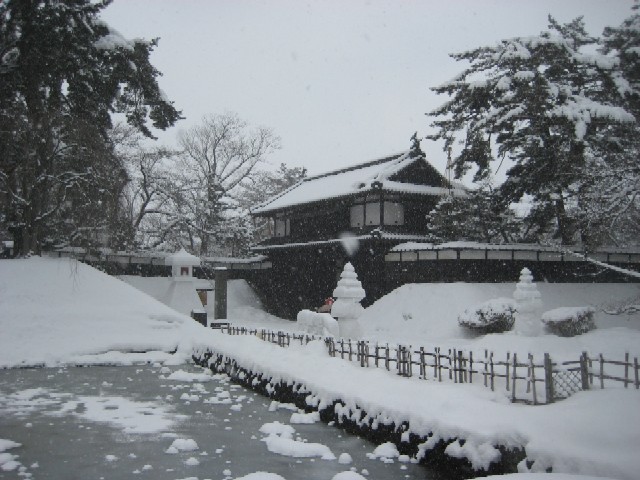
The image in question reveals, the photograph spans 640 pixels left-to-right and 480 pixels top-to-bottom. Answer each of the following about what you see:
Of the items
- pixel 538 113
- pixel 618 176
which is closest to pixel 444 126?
pixel 538 113

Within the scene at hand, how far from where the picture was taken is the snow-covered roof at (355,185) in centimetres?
2830

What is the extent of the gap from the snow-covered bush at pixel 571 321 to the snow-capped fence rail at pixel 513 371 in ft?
13.5

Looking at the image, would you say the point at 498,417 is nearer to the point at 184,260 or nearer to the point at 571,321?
the point at 571,321

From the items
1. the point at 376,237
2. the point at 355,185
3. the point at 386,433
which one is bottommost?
the point at 386,433

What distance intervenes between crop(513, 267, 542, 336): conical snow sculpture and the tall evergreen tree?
47.0ft

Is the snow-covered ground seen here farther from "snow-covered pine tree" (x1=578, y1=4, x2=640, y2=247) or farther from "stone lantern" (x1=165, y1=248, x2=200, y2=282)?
"stone lantern" (x1=165, y1=248, x2=200, y2=282)


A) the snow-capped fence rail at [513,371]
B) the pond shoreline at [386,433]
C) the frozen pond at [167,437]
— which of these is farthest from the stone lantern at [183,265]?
the pond shoreline at [386,433]

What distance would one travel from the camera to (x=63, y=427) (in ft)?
28.0

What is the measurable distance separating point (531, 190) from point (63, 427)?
20.5 m

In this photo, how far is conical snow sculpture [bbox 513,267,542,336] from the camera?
678 inches

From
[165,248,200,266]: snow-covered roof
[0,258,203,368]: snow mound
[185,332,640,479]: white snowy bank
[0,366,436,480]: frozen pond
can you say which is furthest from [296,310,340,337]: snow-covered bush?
[165,248,200,266]: snow-covered roof

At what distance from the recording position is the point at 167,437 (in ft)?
26.3

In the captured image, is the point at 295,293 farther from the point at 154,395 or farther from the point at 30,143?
the point at 154,395

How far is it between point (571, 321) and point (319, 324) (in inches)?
339
